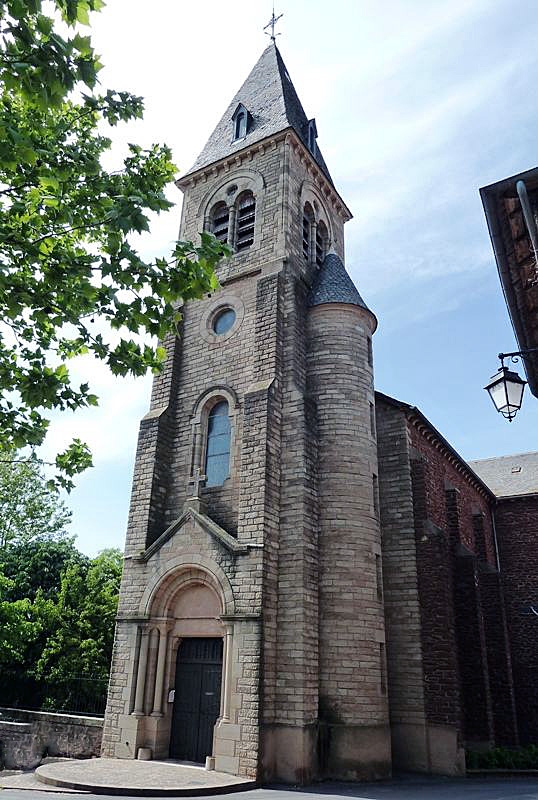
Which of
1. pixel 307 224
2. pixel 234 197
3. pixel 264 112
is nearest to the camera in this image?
pixel 234 197

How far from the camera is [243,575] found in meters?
13.5

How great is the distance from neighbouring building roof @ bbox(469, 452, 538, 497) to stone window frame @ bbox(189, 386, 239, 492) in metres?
15.4

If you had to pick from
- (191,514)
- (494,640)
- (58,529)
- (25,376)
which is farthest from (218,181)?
(58,529)

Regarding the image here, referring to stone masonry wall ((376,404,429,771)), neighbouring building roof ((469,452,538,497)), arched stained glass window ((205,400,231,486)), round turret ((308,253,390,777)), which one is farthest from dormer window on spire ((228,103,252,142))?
neighbouring building roof ((469,452,538,497))

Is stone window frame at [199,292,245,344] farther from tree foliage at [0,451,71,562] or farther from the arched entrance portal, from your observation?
tree foliage at [0,451,71,562]

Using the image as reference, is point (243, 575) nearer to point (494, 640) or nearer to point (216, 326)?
point (216, 326)

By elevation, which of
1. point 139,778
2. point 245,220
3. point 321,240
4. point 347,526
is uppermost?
point 321,240

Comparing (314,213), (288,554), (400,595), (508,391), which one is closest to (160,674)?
(288,554)

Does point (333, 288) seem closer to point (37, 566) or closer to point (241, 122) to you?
point (241, 122)

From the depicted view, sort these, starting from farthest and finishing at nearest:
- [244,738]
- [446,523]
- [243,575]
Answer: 1. [446,523]
2. [243,575]
3. [244,738]

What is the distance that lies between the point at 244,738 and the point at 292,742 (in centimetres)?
100

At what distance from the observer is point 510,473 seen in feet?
97.8

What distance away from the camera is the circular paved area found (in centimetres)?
1043

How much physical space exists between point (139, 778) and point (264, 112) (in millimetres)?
20351
